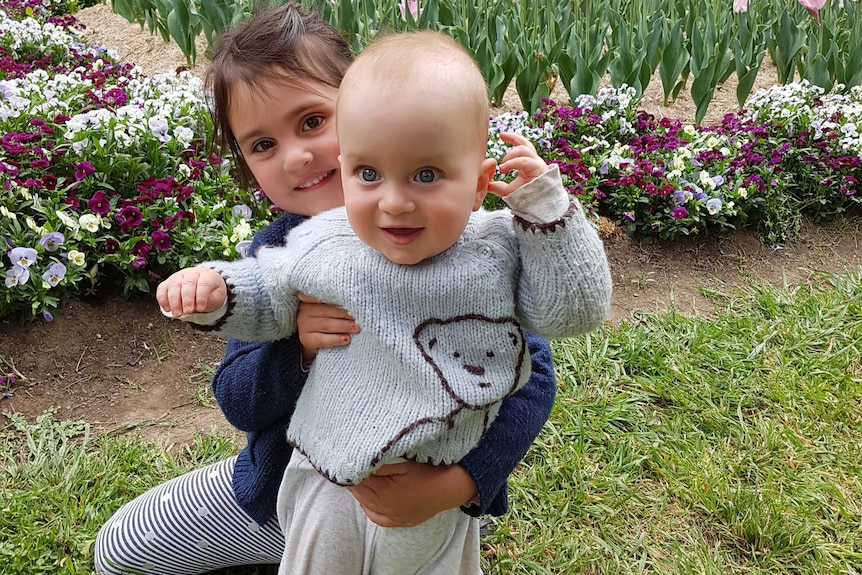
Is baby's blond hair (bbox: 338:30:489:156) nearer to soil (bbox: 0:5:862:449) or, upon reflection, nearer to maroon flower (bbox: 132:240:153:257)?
soil (bbox: 0:5:862:449)

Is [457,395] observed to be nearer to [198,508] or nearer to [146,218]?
[198,508]

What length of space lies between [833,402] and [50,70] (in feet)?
A: 13.3

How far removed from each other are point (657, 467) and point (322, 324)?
1.27 meters

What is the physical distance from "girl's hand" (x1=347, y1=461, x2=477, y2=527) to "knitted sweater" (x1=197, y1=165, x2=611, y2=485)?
51 mm

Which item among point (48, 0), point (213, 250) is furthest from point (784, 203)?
point (48, 0)

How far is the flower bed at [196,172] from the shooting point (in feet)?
8.13

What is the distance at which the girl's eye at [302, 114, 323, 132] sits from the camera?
1271 mm

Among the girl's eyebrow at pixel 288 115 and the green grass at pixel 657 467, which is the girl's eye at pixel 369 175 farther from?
the green grass at pixel 657 467

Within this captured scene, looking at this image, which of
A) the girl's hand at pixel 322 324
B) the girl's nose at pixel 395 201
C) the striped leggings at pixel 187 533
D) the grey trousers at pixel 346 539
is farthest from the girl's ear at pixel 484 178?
the striped leggings at pixel 187 533

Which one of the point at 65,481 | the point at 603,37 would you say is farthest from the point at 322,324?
the point at 603,37

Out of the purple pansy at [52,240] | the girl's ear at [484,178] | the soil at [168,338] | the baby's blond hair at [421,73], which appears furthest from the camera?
the purple pansy at [52,240]

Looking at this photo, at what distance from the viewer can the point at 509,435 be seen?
4.26 ft

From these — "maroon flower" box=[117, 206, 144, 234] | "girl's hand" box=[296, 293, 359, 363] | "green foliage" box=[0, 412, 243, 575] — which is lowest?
"green foliage" box=[0, 412, 243, 575]

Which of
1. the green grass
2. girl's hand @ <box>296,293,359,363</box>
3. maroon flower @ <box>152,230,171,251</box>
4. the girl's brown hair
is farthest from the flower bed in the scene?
girl's hand @ <box>296,293,359,363</box>
